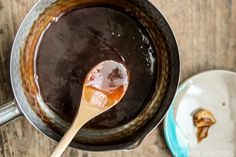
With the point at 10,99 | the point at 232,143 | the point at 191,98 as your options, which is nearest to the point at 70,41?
the point at 10,99

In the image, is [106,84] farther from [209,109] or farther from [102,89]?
[209,109]

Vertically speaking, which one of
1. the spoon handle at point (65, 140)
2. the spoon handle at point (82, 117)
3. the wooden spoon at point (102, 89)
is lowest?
the spoon handle at point (65, 140)

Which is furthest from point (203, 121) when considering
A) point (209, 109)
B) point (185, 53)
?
point (185, 53)

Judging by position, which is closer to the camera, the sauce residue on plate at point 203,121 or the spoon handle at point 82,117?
the spoon handle at point 82,117

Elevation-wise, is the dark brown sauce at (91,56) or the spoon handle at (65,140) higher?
the dark brown sauce at (91,56)

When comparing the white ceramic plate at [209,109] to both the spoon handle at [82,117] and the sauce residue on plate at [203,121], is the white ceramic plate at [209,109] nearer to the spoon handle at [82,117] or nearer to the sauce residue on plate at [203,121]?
the sauce residue on plate at [203,121]

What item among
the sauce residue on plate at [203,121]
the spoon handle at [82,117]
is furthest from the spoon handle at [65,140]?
the sauce residue on plate at [203,121]

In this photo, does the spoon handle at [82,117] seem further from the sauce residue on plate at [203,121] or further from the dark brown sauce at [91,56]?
the sauce residue on plate at [203,121]

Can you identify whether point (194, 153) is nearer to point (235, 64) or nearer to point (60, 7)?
point (235, 64)
